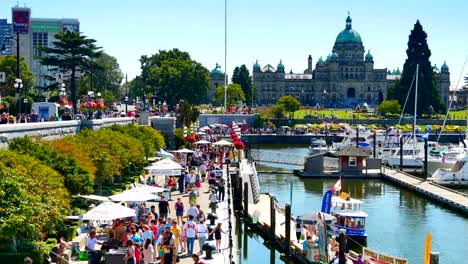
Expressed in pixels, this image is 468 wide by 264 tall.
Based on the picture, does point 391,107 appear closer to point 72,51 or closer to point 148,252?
point 72,51

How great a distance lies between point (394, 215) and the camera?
1951 inches

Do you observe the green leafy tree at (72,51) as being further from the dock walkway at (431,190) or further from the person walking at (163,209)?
the person walking at (163,209)

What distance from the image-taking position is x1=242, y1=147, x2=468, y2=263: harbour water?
128 ft

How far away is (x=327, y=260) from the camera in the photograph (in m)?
31.4

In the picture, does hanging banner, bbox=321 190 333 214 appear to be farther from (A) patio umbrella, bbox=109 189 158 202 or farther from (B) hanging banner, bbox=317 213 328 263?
(A) patio umbrella, bbox=109 189 158 202

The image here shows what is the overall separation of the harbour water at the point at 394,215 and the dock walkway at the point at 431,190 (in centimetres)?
54

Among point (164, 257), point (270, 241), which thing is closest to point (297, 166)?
point (270, 241)

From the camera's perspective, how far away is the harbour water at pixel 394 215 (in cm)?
3887

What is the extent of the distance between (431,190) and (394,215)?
8.95m

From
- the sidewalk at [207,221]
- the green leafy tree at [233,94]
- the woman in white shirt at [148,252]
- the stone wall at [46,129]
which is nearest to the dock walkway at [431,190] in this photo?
the sidewalk at [207,221]

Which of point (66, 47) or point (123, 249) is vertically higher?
point (66, 47)

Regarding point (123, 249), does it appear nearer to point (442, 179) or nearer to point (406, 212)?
point (406, 212)

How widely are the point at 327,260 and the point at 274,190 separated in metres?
29.4

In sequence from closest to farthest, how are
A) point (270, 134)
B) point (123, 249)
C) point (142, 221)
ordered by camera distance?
1. point (123, 249)
2. point (142, 221)
3. point (270, 134)
